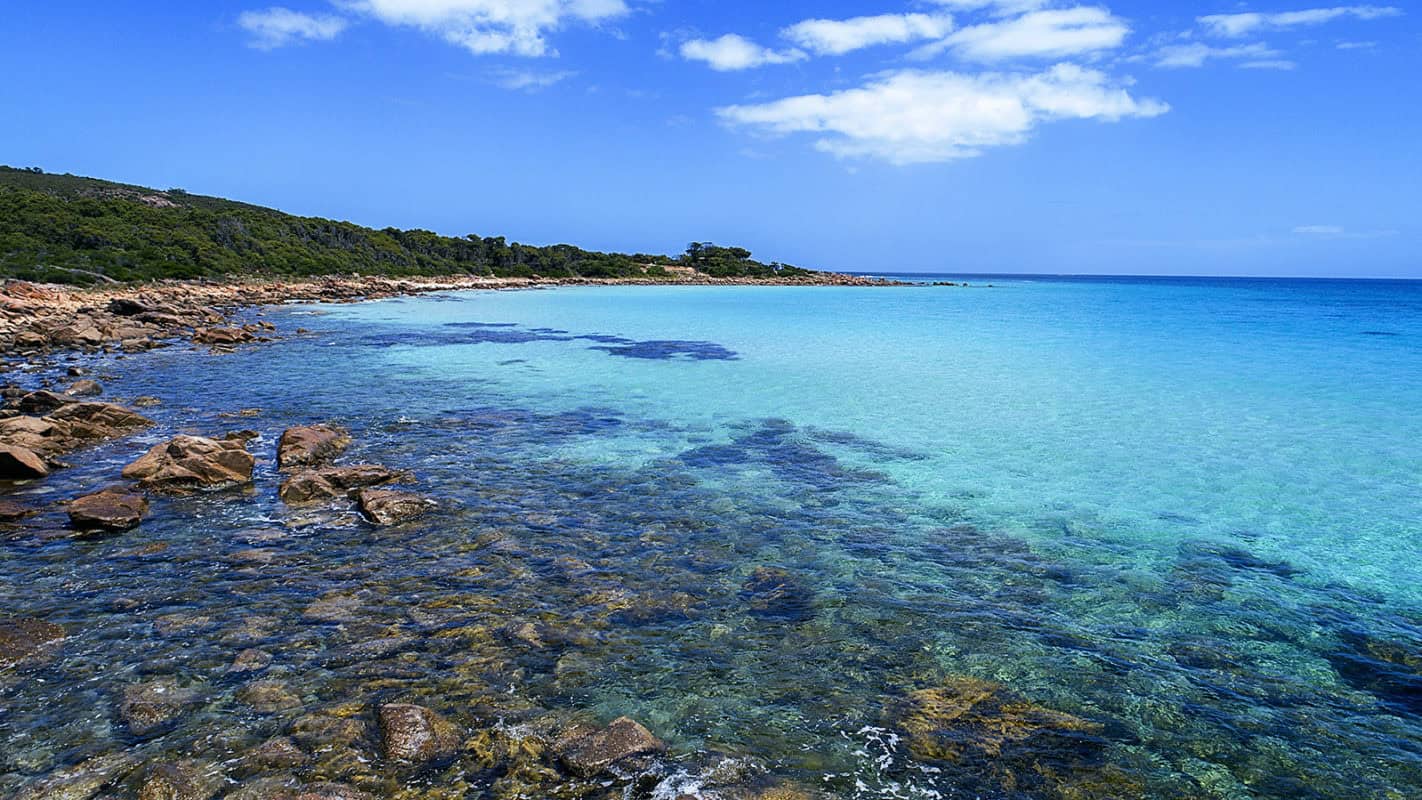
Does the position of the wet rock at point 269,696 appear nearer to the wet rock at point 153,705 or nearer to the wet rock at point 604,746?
the wet rock at point 153,705

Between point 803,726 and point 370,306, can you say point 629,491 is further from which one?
point 370,306

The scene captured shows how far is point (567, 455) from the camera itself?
13.1 meters

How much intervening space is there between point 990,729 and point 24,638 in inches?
310

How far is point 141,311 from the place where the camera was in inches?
1374

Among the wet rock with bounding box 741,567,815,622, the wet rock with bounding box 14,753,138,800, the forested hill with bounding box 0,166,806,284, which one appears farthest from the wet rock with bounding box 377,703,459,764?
the forested hill with bounding box 0,166,806,284

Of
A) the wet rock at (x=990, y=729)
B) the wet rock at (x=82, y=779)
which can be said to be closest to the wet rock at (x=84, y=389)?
the wet rock at (x=82, y=779)

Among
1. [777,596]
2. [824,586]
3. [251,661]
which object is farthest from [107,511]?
[824,586]

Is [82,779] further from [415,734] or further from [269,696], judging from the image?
[415,734]

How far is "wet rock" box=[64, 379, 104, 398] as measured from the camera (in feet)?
55.0

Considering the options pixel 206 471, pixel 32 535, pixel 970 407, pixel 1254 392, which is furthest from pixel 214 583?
pixel 1254 392

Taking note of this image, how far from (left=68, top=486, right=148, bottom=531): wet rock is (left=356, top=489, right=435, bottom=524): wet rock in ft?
8.21

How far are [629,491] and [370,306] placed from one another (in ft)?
160

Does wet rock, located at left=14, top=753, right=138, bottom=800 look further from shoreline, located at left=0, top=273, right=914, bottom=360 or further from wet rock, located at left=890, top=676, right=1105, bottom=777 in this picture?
shoreline, located at left=0, top=273, right=914, bottom=360

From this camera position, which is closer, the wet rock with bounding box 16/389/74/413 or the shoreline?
the wet rock with bounding box 16/389/74/413
